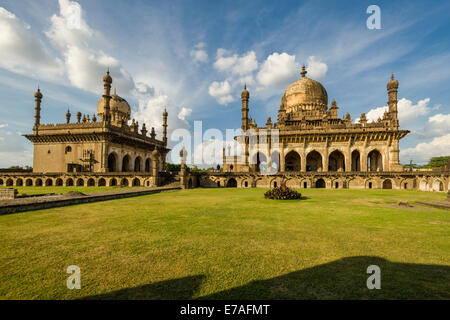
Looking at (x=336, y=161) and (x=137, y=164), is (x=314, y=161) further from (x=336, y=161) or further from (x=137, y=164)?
(x=137, y=164)

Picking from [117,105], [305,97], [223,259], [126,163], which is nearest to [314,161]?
[305,97]

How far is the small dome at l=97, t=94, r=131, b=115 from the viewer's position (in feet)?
146

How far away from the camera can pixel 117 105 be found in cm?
4522

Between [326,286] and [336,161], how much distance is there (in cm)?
4042

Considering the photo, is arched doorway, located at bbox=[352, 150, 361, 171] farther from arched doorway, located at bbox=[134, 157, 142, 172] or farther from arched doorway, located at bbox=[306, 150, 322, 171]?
arched doorway, located at bbox=[134, 157, 142, 172]

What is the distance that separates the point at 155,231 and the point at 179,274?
2.99 m

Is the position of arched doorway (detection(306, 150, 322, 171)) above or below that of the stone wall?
above

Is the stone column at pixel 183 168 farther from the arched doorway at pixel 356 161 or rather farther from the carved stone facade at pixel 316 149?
the arched doorway at pixel 356 161

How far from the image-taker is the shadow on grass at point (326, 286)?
9.73 ft

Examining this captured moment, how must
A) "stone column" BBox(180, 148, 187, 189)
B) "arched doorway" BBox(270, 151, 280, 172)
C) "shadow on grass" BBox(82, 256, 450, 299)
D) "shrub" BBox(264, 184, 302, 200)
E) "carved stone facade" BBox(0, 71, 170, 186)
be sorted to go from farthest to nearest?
1. "arched doorway" BBox(270, 151, 280, 172)
2. "carved stone facade" BBox(0, 71, 170, 186)
3. "stone column" BBox(180, 148, 187, 189)
4. "shrub" BBox(264, 184, 302, 200)
5. "shadow on grass" BBox(82, 256, 450, 299)

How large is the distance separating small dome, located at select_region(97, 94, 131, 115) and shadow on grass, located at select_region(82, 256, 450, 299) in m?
48.8

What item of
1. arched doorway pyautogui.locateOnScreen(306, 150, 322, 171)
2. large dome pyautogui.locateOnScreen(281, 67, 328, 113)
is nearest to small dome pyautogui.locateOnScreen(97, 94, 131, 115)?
large dome pyautogui.locateOnScreen(281, 67, 328, 113)

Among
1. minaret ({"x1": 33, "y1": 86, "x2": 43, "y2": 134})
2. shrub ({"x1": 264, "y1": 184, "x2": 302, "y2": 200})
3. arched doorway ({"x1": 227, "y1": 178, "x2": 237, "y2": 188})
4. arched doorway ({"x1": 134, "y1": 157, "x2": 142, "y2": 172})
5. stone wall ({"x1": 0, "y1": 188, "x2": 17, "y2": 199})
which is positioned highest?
minaret ({"x1": 33, "y1": 86, "x2": 43, "y2": 134})
